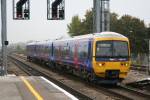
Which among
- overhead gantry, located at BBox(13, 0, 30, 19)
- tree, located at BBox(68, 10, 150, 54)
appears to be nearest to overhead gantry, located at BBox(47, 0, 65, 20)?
overhead gantry, located at BBox(13, 0, 30, 19)

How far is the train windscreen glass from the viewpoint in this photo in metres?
24.0

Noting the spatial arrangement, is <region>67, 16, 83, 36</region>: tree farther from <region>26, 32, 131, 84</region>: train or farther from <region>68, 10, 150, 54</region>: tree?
<region>26, 32, 131, 84</region>: train

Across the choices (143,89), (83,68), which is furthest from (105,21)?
(143,89)

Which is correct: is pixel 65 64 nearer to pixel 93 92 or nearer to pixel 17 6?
pixel 17 6

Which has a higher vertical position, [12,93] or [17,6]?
[17,6]

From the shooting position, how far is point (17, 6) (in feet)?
123

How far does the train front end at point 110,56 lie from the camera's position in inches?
935

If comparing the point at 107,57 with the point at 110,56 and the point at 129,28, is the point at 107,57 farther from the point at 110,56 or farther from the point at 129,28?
the point at 129,28

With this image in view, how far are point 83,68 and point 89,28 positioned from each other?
193 ft

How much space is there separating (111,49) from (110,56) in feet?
1.34

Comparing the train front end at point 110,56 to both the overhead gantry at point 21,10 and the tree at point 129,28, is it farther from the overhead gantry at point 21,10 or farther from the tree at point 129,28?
the tree at point 129,28

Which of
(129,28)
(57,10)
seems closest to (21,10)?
(57,10)

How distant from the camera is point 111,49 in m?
24.1

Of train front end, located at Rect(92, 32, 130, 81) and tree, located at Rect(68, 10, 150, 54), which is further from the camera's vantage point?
tree, located at Rect(68, 10, 150, 54)
